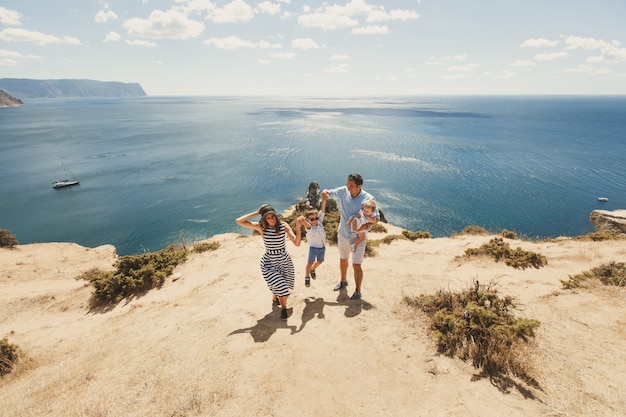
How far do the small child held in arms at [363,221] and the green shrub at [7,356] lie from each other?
26.3 feet

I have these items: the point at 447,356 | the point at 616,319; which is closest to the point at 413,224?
the point at 616,319

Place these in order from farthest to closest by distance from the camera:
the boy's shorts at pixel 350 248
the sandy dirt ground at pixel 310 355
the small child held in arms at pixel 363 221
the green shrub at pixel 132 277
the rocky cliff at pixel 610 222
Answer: the rocky cliff at pixel 610 222, the green shrub at pixel 132 277, the boy's shorts at pixel 350 248, the small child held in arms at pixel 363 221, the sandy dirt ground at pixel 310 355

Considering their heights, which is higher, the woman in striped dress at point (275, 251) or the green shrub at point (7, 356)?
the woman in striped dress at point (275, 251)

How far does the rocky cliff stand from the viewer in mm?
19875

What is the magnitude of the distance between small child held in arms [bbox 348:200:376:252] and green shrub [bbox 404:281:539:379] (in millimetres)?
2206

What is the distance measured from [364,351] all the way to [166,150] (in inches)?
2938

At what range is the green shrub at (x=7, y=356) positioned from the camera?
615 centimetres

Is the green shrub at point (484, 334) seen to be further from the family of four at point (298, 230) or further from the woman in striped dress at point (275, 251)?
the woman in striped dress at point (275, 251)

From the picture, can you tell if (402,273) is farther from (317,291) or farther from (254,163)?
Answer: (254,163)

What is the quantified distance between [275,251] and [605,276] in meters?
9.13

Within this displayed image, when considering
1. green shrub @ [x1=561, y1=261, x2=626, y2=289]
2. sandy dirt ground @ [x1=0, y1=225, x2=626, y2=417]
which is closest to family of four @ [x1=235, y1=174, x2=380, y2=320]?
sandy dirt ground @ [x1=0, y1=225, x2=626, y2=417]

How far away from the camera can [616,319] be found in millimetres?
6098

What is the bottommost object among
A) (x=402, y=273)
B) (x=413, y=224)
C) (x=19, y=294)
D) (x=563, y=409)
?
(x=413, y=224)

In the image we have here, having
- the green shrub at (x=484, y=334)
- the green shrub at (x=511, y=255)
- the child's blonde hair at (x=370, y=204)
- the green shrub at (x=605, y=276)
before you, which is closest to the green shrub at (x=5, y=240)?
the child's blonde hair at (x=370, y=204)
